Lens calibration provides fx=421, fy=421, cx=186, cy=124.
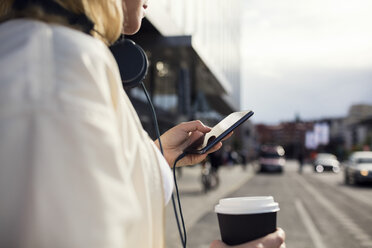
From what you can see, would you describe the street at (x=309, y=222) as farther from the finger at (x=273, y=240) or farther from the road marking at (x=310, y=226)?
the finger at (x=273, y=240)

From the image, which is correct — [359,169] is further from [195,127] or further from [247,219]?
[247,219]

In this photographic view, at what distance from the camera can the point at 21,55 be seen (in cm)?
72

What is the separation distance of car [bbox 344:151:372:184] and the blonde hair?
19669mm

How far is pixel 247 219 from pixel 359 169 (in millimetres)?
19704

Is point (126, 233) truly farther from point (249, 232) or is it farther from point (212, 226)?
point (212, 226)

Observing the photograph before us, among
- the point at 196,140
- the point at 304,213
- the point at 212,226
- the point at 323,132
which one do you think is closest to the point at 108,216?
the point at 196,140

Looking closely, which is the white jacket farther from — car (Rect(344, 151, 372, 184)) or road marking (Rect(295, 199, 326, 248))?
car (Rect(344, 151, 372, 184))

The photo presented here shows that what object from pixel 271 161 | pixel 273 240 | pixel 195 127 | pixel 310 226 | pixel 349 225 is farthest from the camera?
pixel 271 161

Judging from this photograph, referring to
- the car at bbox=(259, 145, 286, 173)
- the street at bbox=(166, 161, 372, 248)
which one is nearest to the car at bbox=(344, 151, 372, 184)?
the street at bbox=(166, 161, 372, 248)

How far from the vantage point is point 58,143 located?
68 cm

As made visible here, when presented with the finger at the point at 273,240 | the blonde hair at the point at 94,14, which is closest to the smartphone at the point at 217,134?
the finger at the point at 273,240

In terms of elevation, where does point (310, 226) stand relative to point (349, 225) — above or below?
above

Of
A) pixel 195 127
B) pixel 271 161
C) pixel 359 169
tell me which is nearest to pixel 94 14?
pixel 195 127

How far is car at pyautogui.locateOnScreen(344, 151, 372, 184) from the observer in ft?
61.6
